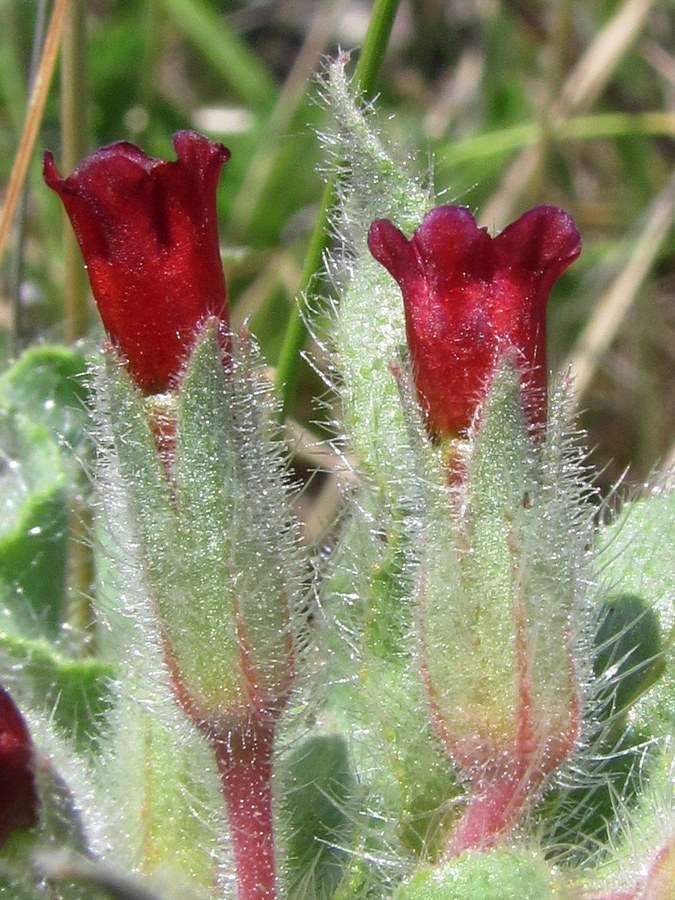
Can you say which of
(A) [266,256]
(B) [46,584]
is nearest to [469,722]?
(B) [46,584]

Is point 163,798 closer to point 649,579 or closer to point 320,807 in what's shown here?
point 320,807

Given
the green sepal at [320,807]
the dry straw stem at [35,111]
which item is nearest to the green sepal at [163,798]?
the green sepal at [320,807]

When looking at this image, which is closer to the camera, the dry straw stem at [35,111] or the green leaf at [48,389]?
the green leaf at [48,389]

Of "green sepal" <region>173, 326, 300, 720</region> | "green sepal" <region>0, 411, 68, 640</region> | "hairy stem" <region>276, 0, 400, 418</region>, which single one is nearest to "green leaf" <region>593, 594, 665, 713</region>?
"green sepal" <region>173, 326, 300, 720</region>

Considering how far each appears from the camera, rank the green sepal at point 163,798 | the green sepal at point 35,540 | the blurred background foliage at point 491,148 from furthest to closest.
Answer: the blurred background foliage at point 491,148
the green sepal at point 35,540
the green sepal at point 163,798

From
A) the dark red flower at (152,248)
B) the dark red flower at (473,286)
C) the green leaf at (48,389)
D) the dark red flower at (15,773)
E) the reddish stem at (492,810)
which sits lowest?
the green leaf at (48,389)

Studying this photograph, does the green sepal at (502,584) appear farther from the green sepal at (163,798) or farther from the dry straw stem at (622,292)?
the dry straw stem at (622,292)

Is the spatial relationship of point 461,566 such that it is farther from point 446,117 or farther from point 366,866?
point 446,117
